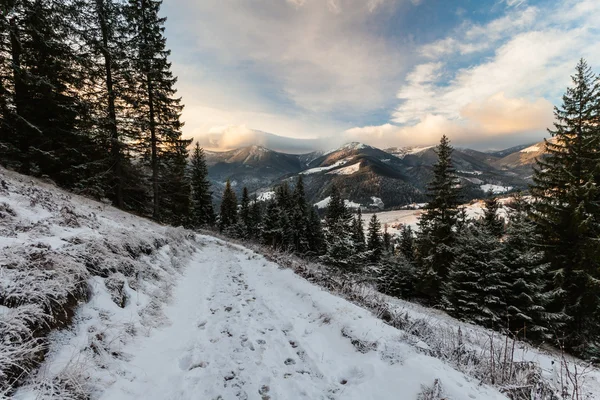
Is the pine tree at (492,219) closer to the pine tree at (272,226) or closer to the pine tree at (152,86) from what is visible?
the pine tree at (272,226)

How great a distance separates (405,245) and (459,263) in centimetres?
3539

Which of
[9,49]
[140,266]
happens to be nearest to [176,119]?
[9,49]

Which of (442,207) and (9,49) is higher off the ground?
(9,49)

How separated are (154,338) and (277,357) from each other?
2165 mm

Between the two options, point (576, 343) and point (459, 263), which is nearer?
point (576, 343)

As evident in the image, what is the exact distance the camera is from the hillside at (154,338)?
298 centimetres

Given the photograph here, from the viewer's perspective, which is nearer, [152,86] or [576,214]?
[576,214]

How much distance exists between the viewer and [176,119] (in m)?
20.4

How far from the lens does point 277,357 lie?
4480 mm

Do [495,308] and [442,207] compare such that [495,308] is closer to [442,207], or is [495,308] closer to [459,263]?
[459,263]

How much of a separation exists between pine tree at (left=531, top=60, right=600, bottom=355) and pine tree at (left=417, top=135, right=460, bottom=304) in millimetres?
6864

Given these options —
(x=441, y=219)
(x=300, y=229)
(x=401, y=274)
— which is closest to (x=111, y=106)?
(x=441, y=219)

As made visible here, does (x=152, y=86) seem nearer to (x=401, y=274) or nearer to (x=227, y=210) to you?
(x=401, y=274)

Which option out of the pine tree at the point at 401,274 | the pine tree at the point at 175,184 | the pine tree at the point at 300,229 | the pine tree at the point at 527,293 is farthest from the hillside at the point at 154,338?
the pine tree at the point at 300,229
